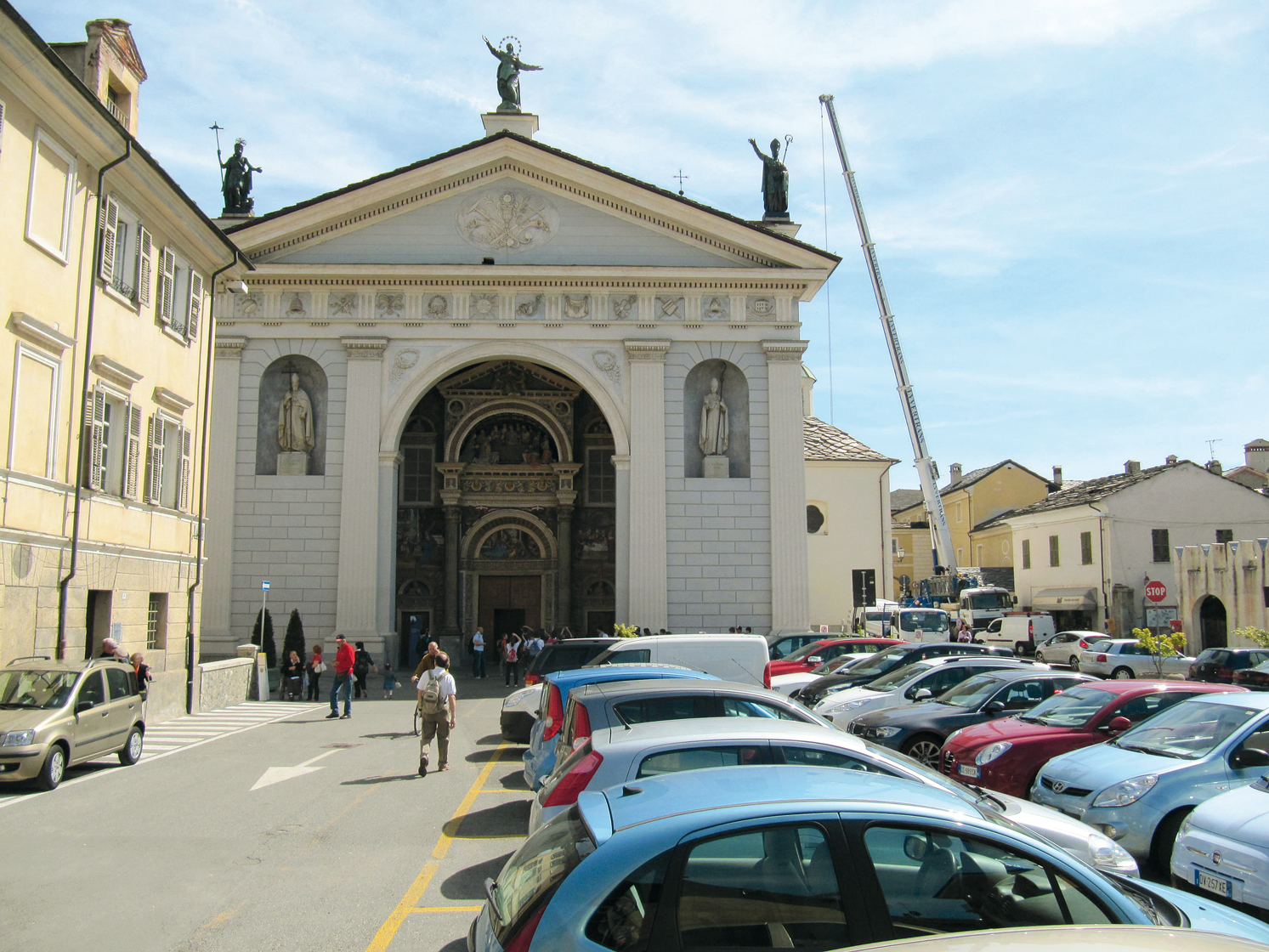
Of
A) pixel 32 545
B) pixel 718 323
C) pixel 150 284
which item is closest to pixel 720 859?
pixel 32 545

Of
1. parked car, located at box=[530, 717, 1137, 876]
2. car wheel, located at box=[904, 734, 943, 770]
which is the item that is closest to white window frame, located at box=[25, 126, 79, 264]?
parked car, located at box=[530, 717, 1137, 876]

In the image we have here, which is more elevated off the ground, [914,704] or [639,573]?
[639,573]

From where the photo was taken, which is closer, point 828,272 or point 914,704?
point 914,704

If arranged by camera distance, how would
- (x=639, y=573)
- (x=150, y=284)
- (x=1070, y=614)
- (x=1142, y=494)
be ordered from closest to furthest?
(x=150, y=284)
(x=639, y=573)
(x=1142, y=494)
(x=1070, y=614)

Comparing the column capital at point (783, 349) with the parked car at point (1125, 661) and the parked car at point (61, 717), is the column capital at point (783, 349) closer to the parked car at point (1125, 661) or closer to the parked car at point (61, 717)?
the parked car at point (1125, 661)

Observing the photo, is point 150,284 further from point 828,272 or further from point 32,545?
point 828,272

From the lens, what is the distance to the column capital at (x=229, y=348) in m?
30.1

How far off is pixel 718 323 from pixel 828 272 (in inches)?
145

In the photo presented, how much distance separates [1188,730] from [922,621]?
28911mm

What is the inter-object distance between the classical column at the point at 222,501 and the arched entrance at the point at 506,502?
6053mm

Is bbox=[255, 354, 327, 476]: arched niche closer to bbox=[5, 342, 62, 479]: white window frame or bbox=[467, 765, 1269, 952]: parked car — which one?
bbox=[5, 342, 62, 479]: white window frame

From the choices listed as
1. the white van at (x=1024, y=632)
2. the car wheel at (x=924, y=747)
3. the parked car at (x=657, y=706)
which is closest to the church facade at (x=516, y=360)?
the white van at (x=1024, y=632)

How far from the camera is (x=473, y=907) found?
24.2 feet

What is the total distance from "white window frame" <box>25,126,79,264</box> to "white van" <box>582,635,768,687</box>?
1039cm
